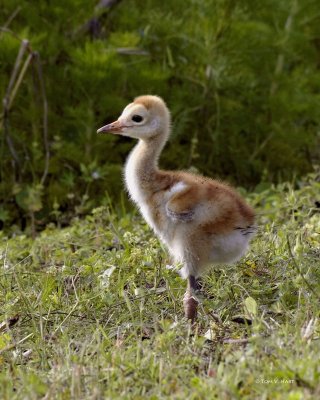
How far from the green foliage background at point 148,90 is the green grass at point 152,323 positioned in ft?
4.98

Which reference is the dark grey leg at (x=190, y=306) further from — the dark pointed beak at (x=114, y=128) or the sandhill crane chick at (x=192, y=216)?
the dark pointed beak at (x=114, y=128)

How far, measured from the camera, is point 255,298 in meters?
3.93

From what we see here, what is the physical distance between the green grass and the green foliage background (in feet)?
4.98

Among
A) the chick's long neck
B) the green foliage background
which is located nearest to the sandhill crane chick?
the chick's long neck

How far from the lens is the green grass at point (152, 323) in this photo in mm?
2969

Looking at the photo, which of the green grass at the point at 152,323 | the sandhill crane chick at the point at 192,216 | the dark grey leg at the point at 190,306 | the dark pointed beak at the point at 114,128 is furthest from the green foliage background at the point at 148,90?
the dark grey leg at the point at 190,306

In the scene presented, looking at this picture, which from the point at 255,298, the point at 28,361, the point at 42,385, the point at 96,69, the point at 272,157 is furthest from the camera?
the point at 272,157

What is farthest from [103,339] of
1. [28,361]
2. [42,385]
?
[42,385]

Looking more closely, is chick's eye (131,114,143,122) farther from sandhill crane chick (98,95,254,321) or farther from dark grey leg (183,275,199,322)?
dark grey leg (183,275,199,322)

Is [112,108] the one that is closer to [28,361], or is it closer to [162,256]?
[162,256]

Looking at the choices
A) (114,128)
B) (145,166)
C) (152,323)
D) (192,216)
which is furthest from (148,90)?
(152,323)

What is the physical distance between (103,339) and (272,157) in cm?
410

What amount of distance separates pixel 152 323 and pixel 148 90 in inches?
134

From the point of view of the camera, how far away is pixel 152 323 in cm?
380
